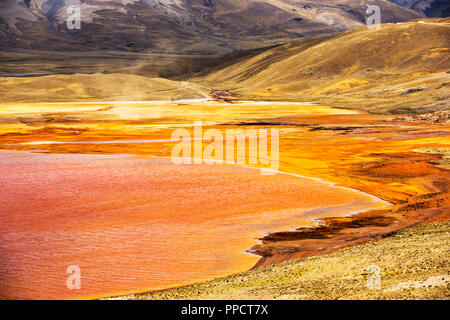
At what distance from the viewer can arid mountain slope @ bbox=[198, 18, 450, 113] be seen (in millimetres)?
78812

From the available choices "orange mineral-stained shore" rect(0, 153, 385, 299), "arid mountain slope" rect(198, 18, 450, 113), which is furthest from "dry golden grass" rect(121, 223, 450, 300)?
"arid mountain slope" rect(198, 18, 450, 113)

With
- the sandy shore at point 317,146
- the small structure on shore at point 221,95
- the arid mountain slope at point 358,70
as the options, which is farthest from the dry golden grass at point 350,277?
the small structure on shore at point 221,95

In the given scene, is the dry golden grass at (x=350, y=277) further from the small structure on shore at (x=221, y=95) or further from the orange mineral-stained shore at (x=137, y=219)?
the small structure on shore at (x=221, y=95)

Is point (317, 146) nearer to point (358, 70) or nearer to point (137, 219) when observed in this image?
point (137, 219)

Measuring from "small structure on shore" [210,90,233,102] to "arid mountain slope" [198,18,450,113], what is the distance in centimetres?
290

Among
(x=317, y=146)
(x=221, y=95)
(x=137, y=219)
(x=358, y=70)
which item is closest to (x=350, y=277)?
(x=137, y=219)

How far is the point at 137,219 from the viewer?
57.3 feet

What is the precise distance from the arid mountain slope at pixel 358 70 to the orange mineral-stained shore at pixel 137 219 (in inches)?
1953

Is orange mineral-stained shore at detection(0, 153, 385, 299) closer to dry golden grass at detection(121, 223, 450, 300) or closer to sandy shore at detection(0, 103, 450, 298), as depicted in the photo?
sandy shore at detection(0, 103, 450, 298)

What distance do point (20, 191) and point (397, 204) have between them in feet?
45.3

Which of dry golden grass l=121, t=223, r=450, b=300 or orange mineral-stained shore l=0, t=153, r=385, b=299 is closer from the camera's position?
dry golden grass l=121, t=223, r=450, b=300
